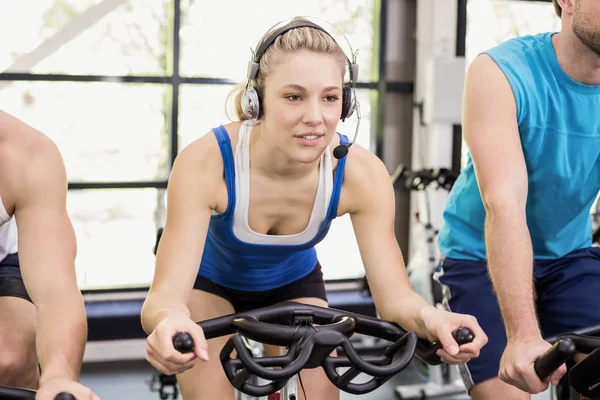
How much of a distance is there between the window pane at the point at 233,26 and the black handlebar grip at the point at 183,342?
3.93 meters

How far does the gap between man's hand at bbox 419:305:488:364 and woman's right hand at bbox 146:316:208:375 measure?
1.64 ft

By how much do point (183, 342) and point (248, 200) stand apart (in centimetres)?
66

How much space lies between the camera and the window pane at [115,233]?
5.16 meters

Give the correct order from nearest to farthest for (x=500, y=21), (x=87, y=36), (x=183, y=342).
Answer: (x=183, y=342)
(x=87, y=36)
(x=500, y=21)

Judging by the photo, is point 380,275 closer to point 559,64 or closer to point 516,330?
point 516,330

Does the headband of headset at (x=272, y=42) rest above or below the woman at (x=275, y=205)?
above

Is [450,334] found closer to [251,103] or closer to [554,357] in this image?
[554,357]

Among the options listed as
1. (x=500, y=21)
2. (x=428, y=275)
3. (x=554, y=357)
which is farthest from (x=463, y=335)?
(x=500, y=21)

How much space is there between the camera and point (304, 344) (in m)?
1.36

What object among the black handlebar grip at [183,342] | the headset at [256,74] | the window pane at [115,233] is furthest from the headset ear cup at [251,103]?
the window pane at [115,233]

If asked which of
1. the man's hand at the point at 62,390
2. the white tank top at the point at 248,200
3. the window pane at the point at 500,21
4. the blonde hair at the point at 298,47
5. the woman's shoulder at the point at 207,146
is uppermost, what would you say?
the window pane at the point at 500,21

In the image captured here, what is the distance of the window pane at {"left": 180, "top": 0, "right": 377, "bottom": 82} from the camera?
5215mm

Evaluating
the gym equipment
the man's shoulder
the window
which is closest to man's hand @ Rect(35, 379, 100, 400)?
the man's shoulder

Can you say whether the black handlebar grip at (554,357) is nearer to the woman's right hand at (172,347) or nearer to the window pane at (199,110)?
the woman's right hand at (172,347)
